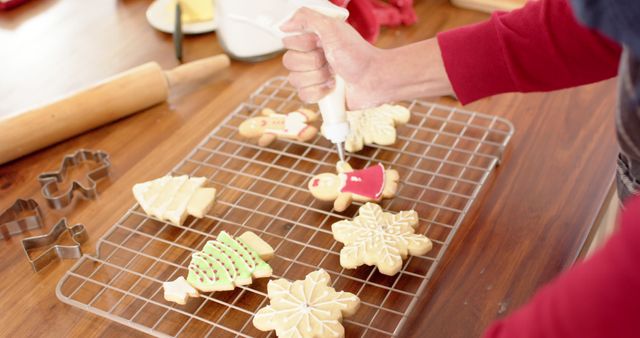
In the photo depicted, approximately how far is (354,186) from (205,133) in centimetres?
29

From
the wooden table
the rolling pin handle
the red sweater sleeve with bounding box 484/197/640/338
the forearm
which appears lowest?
the wooden table

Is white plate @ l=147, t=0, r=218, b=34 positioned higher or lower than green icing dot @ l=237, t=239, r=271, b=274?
higher

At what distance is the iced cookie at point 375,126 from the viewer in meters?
1.04

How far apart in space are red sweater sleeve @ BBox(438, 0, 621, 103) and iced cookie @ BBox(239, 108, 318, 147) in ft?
0.86

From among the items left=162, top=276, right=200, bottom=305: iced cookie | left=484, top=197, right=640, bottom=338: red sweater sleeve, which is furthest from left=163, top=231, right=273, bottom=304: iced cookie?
left=484, top=197, right=640, bottom=338: red sweater sleeve

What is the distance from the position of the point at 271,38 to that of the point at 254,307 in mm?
584

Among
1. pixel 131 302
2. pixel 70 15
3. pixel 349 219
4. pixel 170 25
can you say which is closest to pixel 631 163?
pixel 349 219

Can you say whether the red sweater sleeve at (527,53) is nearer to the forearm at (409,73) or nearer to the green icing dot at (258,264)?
the forearm at (409,73)

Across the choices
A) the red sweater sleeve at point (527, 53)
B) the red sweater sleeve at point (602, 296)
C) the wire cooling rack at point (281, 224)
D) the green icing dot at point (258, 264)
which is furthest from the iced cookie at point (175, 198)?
the red sweater sleeve at point (602, 296)

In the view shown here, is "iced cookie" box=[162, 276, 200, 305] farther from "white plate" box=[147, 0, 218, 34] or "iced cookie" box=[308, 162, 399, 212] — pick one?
"white plate" box=[147, 0, 218, 34]

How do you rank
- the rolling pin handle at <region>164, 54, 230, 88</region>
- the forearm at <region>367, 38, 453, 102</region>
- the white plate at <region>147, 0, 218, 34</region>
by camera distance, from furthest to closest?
1. the white plate at <region>147, 0, 218, 34</region>
2. the rolling pin handle at <region>164, 54, 230, 88</region>
3. the forearm at <region>367, 38, 453, 102</region>

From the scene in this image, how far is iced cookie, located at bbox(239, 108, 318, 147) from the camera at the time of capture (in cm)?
106

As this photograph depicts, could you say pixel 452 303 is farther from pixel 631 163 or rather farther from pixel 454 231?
pixel 631 163

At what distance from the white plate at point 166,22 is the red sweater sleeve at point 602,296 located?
3.30 ft
